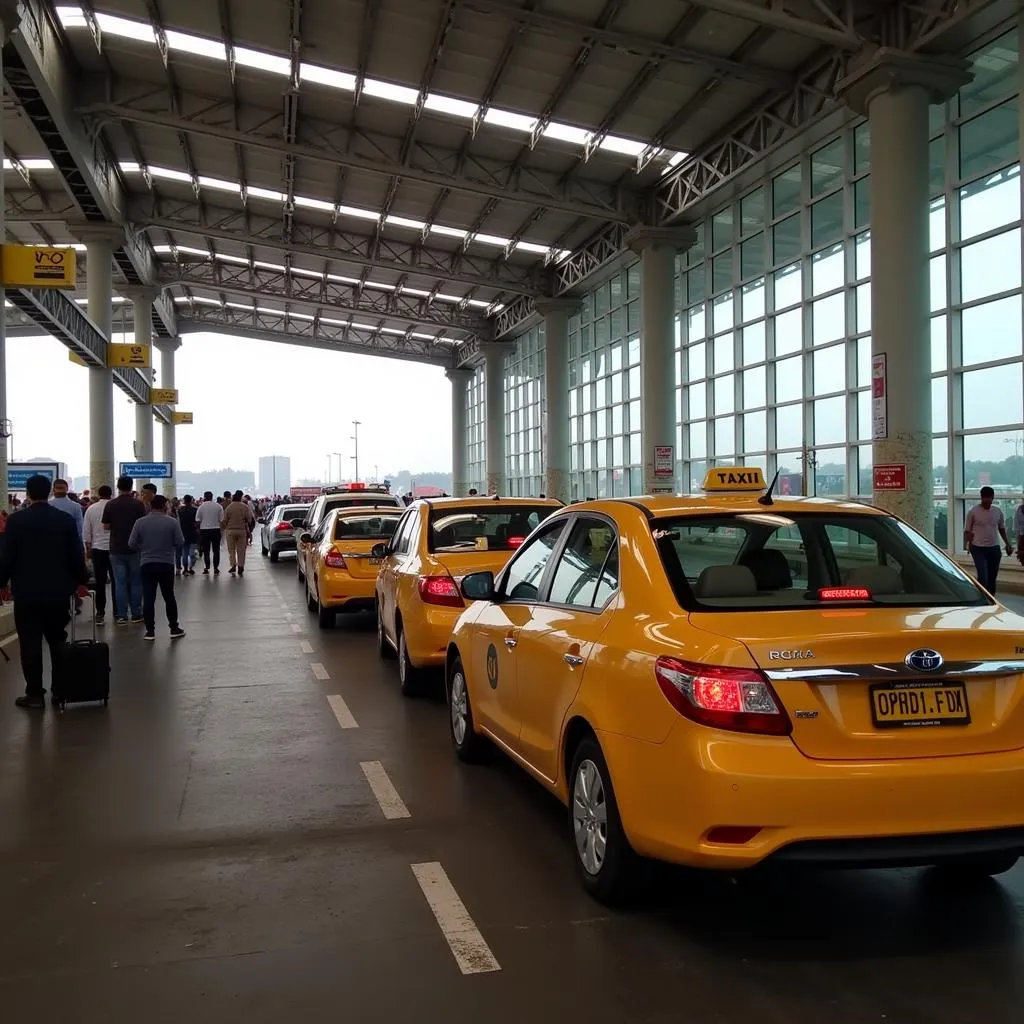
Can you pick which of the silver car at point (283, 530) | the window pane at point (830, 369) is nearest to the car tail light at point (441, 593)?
the window pane at point (830, 369)

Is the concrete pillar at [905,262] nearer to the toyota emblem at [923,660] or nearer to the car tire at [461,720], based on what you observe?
the car tire at [461,720]

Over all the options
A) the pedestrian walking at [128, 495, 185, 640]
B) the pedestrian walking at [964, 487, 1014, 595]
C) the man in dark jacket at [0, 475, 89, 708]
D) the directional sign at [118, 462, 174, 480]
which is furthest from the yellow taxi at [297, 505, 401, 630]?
the directional sign at [118, 462, 174, 480]

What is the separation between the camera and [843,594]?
14.0ft

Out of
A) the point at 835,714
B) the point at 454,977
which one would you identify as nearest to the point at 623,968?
the point at 454,977

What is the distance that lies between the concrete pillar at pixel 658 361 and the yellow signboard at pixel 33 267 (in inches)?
545

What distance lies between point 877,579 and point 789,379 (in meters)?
19.1

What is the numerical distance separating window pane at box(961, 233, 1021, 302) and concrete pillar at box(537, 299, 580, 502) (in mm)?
18165

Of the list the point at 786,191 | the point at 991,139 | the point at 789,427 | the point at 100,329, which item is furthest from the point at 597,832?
the point at 100,329

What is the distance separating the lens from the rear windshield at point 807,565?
14.0 ft

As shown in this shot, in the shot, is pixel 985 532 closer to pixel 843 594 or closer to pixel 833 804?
pixel 843 594

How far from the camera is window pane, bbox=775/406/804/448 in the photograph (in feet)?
73.5

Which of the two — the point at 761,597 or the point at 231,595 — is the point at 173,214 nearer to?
the point at 231,595

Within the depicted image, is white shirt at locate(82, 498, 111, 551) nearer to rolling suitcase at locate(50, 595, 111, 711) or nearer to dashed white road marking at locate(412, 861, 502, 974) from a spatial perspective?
rolling suitcase at locate(50, 595, 111, 711)

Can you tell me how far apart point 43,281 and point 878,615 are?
50.3ft
